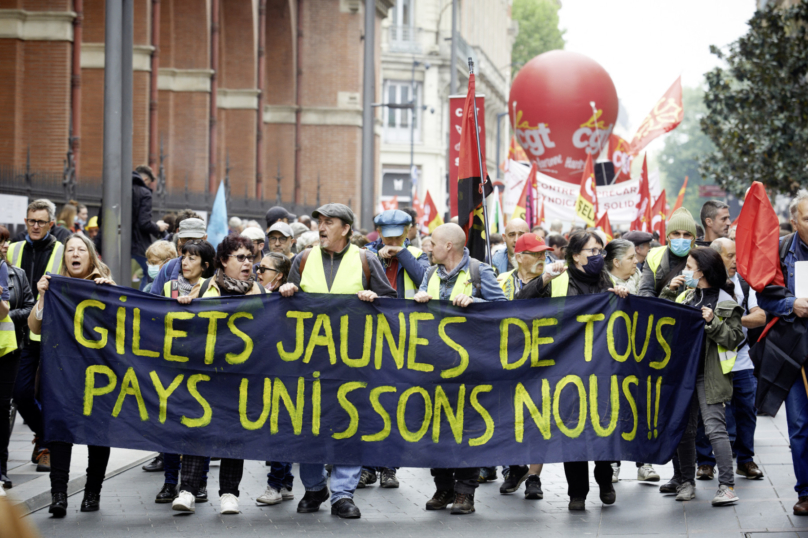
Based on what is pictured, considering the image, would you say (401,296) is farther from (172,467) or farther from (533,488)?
(172,467)

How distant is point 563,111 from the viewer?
85.0 feet

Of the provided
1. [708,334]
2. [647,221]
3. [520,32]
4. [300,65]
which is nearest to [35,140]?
[647,221]

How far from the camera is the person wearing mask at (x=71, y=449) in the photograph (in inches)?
278

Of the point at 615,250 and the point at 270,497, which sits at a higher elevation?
the point at 615,250

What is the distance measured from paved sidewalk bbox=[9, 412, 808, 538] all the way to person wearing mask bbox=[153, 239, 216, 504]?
0.12 meters

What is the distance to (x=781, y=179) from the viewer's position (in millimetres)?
23891

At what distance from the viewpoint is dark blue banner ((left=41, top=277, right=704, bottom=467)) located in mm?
7168

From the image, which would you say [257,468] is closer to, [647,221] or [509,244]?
[509,244]

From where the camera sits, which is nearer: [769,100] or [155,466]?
[155,466]

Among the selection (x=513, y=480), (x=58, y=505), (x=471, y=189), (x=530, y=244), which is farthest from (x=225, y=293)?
(x=513, y=480)

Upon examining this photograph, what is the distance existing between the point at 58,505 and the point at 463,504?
2651 mm

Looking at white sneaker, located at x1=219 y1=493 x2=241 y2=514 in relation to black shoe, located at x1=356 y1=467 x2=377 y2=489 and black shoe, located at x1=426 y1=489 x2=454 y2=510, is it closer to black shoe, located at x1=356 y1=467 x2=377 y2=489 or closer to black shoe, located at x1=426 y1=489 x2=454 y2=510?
black shoe, located at x1=426 y1=489 x2=454 y2=510

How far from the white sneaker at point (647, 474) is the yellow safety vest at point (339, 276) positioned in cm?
293

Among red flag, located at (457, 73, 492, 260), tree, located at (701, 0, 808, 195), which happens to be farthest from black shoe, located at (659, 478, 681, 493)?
tree, located at (701, 0, 808, 195)
